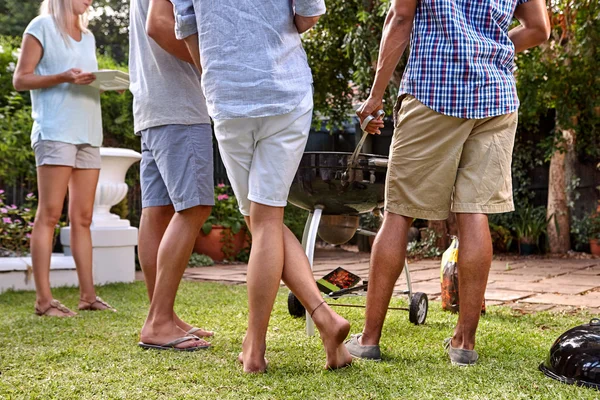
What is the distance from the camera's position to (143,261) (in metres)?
2.52

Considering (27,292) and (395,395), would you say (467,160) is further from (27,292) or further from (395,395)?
(27,292)

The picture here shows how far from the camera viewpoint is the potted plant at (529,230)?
22.7 feet

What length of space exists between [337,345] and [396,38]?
1.00 metres

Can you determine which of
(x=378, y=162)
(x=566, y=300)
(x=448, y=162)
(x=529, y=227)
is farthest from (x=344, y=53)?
(x=448, y=162)

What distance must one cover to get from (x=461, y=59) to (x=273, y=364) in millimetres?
1135

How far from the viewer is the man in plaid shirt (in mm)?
2045

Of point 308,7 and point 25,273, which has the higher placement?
point 308,7

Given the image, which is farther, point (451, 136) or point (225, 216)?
point (225, 216)

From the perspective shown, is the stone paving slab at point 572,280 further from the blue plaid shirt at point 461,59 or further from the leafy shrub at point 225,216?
the leafy shrub at point 225,216

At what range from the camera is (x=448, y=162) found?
2102 mm

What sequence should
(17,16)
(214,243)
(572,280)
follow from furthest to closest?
(17,16) < (214,243) < (572,280)

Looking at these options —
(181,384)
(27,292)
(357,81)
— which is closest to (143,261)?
(181,384)

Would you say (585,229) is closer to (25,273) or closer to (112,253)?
(112,253)

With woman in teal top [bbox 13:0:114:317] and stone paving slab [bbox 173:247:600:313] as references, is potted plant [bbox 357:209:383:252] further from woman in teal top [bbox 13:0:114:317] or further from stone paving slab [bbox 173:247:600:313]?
woman in teal top [bbox 13:0:114:317]
